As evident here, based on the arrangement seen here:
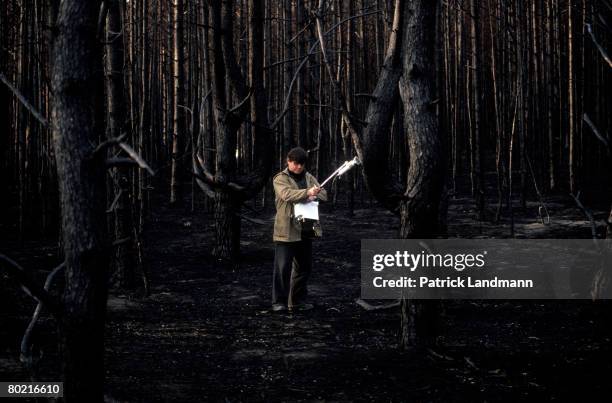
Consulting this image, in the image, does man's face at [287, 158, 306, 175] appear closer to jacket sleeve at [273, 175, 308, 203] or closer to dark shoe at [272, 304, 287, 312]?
jacket sleeve at [273, 175, 308, 203]

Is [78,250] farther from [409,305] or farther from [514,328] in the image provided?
[514,328]

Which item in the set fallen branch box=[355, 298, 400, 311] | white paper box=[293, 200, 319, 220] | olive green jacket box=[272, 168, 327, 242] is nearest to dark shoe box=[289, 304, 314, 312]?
fallen branch box=[355, 298, 400, 311]

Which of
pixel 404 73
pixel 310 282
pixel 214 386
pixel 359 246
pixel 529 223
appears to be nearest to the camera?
pixel 214 386

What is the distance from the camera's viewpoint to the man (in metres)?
6.80

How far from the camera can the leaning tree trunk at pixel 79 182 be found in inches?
93.1

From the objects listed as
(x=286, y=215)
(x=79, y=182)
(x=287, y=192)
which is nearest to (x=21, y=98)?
(x=79, y=182)

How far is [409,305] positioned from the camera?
17.1 feet

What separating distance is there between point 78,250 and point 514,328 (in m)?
4.68

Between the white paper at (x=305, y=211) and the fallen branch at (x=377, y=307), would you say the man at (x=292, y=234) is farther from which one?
the fallen branch at (x=377, y=307)

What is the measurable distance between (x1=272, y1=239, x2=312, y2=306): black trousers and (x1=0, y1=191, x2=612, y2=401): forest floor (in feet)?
0.68

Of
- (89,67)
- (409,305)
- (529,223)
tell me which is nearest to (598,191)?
(529,223)

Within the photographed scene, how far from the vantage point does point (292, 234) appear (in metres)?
6.84

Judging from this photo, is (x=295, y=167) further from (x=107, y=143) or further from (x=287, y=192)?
(x=107, y=143)

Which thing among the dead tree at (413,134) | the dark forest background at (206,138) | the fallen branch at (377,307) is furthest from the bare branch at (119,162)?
the fallen branch at (377,307)
